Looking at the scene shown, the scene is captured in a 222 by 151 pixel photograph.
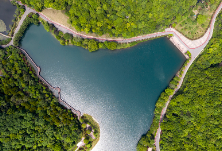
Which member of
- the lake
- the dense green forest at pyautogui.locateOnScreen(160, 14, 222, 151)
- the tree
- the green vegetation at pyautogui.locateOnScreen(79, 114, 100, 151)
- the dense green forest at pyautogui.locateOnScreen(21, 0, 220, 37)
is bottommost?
the green vegetation at pyautogui.locateOnScreen(79, 114, 100, 151)

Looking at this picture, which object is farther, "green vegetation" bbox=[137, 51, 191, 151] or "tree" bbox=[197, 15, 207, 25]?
"tree" bbox=[197, 15, 207, 25]

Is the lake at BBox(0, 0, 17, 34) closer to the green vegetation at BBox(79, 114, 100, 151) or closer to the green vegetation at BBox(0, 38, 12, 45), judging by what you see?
the green vegetation at BBox(0, 38, 12, 45)

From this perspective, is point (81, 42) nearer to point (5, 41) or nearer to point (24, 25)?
point (24, 25)

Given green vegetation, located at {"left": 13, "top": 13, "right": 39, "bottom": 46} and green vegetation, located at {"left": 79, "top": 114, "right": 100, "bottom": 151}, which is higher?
green vegetation, located at {"left": 13, "top": 13, "right": 39, "bottom": 46}

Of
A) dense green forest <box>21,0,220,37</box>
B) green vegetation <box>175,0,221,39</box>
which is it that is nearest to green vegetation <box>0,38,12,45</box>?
dense green forest <box>21,0,220,37</box>

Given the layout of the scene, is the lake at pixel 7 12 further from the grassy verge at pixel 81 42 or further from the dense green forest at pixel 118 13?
the grassy verge at pixel 81 42

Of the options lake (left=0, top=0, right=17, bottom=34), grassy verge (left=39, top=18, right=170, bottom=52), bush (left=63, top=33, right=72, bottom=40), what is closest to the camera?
bush (left=63, top=33, right=72, bottom=40)

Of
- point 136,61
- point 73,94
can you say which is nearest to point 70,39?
point 73,94

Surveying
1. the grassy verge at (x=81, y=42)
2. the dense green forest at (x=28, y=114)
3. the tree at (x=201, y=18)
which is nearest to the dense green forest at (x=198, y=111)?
the tree at (x=201, y=18)
